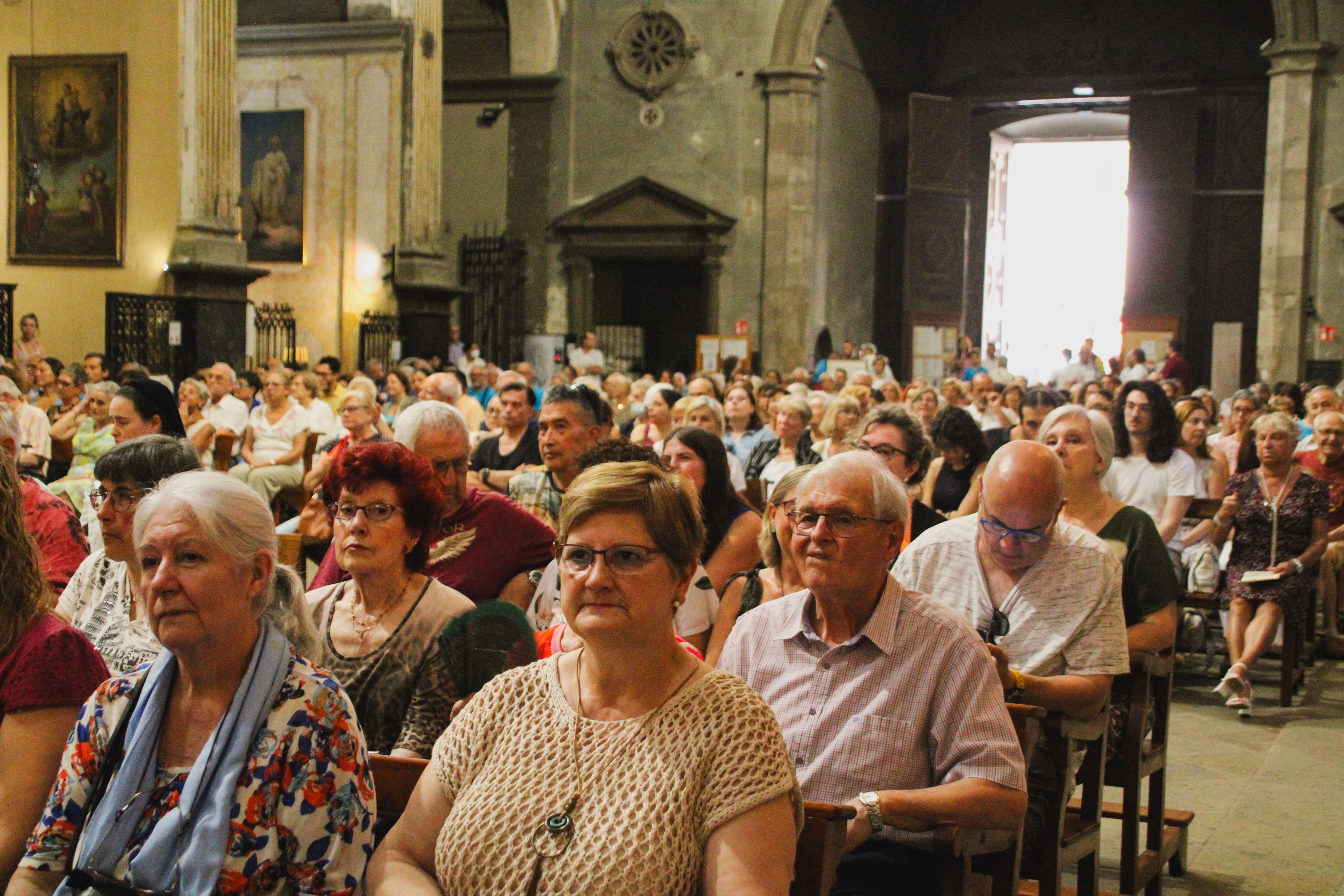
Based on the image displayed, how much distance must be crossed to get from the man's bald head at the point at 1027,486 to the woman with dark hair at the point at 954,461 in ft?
9.57

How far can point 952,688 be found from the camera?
3115 mm

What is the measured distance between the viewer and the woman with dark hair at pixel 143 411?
5.26m

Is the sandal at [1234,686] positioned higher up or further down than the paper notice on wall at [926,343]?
further down

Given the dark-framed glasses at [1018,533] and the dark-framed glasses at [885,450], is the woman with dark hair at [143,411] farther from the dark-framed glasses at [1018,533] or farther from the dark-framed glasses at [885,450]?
the dark-framed glasses at [1018,533]

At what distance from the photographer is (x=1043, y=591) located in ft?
12.9

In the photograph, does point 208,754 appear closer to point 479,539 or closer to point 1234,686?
point 479,539

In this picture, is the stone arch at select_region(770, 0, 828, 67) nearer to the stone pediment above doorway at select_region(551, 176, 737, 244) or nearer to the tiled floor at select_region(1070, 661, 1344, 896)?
the stone pediment above doorway at select_region(551, 176, 737, 244)

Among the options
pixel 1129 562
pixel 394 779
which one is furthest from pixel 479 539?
pixel 1129 562

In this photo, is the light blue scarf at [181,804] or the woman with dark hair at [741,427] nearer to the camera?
the light blue scarf at [181,804]

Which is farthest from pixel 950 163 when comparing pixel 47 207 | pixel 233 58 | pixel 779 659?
pixel 779 659

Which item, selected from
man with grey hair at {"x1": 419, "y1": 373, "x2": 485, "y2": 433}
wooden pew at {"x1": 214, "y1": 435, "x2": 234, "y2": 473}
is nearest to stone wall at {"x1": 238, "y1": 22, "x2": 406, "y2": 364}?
man with grey hair at {"x1": 419, "y1": 373, "x2": 485, "y2": 433}

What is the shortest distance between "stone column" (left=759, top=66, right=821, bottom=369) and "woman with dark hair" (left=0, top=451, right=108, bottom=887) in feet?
65.4

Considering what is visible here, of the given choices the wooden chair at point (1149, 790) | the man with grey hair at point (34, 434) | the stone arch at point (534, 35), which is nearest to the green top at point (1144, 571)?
the wooden chair at point (1149, 790)

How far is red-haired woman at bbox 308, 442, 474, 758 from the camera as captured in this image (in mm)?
3387
